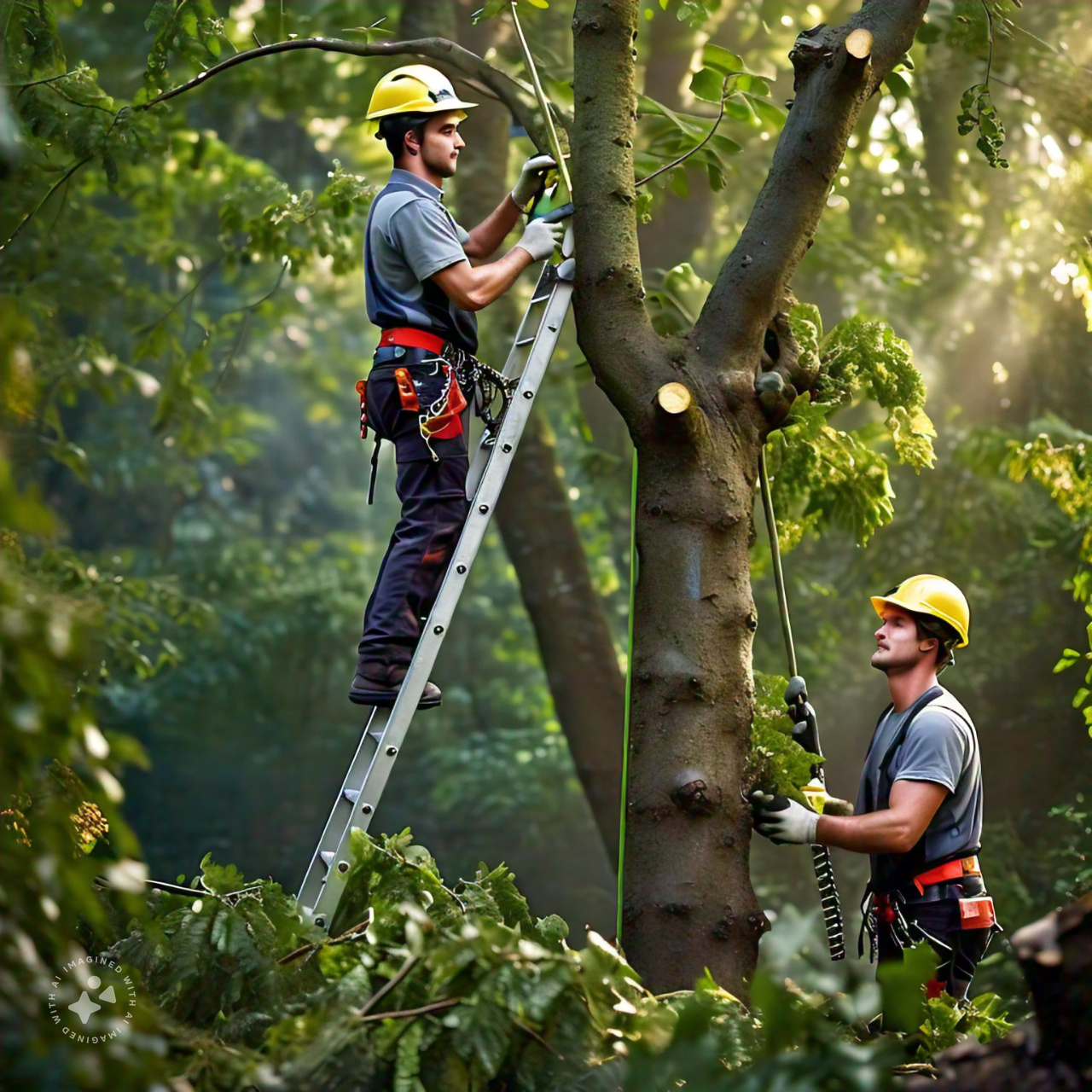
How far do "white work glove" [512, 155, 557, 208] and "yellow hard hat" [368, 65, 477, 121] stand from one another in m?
0.26

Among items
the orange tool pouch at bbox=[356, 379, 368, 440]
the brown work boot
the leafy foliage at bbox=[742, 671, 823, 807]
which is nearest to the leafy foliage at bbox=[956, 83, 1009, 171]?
the leafy foliage at bbox=[742, 671, 823, 807]

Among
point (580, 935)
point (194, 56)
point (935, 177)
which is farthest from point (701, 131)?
point (580, 935)

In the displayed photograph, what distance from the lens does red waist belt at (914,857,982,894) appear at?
11.5 ft

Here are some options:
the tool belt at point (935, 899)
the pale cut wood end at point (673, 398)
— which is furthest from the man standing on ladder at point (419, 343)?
the tool belt at point (935, 899)

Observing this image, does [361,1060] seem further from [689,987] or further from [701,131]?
[701,131]

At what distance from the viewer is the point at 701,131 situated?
4691 millimetres

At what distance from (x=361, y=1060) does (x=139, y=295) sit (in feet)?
26.4

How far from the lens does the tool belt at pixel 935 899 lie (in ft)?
11.5

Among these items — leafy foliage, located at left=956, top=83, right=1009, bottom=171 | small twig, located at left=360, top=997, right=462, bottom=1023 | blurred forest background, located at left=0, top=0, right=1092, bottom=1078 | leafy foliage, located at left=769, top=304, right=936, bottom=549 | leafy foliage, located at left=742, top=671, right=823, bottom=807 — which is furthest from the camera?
blurred forest background, located at left=0, top=0, right=1092, bottom=1078

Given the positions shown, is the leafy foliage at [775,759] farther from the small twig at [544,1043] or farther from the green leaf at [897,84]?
the green leaf at [897,84]

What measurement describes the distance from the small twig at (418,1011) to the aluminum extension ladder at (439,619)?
0.71m

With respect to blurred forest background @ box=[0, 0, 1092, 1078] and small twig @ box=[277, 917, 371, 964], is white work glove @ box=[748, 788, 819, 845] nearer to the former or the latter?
small twig @ box=[277, 917, 371, 964]

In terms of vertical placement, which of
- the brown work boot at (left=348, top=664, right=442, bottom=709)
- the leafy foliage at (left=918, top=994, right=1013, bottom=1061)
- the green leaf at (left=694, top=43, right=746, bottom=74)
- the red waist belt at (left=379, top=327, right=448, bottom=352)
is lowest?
the leafy foliage at (left=918, top=994, right=1013, bottom=1061)

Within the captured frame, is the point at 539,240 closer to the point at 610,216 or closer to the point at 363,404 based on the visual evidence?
the point at 610,216
